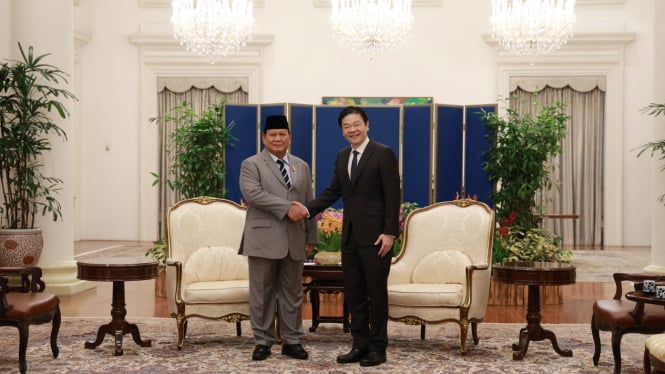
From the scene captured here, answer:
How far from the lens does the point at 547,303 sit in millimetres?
8289

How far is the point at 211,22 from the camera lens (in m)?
12.3

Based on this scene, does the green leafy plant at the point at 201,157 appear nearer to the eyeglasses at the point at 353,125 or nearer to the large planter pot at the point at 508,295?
the large planter pot at the point at 508,295

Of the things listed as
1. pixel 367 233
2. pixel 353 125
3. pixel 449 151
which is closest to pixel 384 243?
pixel 367 233

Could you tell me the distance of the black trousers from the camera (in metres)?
5.32

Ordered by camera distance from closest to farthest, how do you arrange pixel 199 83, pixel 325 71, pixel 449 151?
pixel 449 151
pixel 325 71
pixel 199 83

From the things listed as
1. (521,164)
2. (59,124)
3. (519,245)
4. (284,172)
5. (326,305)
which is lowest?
(326,305)

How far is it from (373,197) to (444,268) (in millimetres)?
1131

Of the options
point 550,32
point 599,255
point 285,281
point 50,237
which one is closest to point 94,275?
point 285,281

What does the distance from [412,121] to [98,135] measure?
698 cm

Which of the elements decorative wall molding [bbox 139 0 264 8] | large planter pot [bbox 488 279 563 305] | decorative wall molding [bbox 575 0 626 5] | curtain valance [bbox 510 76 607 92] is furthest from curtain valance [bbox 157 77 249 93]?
large planter pot [bbox 488 279 563 305]

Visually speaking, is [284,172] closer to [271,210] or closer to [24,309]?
[271,210]

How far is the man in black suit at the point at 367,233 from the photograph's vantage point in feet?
17.4

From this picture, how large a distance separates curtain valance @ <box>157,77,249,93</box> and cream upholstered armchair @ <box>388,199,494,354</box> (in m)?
9.14

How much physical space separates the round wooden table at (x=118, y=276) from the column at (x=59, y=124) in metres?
2.83
